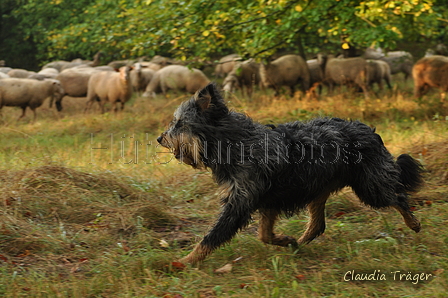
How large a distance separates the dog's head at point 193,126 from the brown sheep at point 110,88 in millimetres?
11562

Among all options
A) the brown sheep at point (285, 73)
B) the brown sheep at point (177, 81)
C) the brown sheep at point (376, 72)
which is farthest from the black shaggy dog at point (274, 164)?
the brown sheep at point (177, 81)

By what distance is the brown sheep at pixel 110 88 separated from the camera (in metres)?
16.0

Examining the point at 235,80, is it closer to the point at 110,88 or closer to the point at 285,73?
the point at 285,73

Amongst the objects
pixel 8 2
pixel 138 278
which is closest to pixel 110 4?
pixel 8 2

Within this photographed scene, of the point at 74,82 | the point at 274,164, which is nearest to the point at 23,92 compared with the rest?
the point at 74,82

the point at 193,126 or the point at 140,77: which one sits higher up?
the point at 193,126

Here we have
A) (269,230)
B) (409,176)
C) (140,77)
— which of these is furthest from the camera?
(140,77)

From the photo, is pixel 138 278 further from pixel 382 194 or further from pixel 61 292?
pixel 382 194

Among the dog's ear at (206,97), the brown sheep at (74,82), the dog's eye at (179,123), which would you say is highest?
the dog's ear at (206,97)

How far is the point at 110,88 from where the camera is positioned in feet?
52.9

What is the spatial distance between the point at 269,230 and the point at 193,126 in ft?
4.09

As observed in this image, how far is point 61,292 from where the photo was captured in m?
4.07

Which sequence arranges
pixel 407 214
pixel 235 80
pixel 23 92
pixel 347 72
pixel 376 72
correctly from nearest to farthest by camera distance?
pixel 407 214 → pixel 23 92 → pixel 347 72 → pixel 376 72 → pixel 235 80

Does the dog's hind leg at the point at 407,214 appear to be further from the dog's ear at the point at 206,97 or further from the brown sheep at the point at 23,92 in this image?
the brown sheep at the point at 23,92
